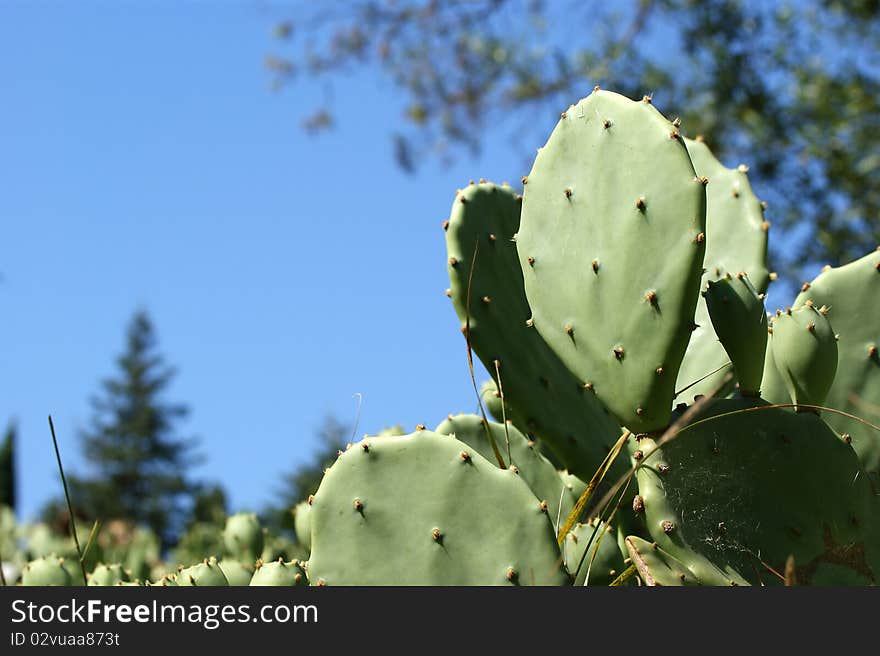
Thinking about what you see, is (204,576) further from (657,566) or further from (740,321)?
(740,321)

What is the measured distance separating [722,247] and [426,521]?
109cm

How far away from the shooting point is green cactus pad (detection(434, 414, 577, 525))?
2188 millimetres

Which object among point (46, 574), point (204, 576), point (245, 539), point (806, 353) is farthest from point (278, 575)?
point (245, 539)

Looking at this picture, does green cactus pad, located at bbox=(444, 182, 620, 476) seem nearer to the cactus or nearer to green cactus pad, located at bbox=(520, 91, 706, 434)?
green cactus pad, located at bbox=(520, 91, 706, 434)

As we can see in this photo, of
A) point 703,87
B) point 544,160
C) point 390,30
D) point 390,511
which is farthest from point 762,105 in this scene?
point 390,511

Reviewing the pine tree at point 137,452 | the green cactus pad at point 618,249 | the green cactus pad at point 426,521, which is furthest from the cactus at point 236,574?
the pine tree at point 137,452

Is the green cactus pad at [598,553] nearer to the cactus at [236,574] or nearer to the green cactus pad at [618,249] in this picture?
the green cactus pad at [618,249]

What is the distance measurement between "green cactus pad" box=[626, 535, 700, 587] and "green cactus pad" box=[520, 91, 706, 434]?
0.70ft

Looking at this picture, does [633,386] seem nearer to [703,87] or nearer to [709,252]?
[709,252]

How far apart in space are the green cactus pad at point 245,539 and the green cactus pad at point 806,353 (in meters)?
1.80

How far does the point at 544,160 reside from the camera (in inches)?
77.7

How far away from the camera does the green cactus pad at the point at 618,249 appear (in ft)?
5.66

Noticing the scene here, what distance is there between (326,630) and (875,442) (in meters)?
1.20

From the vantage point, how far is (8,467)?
22.6m
